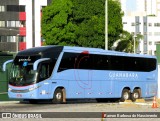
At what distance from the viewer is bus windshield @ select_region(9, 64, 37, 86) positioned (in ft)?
94.3

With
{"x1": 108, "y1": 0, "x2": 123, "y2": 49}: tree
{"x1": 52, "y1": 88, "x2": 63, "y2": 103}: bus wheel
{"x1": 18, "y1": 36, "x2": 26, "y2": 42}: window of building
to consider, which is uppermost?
{"x1": 108, "y1": 0, "x2": 123, "y2": 49}: tree

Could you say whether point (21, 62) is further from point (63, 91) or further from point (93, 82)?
point (93, 82)

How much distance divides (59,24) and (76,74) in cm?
3529

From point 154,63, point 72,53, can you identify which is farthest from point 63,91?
point 154,63

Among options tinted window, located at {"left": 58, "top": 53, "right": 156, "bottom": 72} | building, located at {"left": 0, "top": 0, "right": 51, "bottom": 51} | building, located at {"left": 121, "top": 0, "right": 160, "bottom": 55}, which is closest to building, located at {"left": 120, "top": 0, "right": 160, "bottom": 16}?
building, located at {"left": 121, "top": 0, "right": 160, "bottom": 55}

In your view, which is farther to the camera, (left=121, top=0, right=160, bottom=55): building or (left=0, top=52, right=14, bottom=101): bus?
(left=121, top=0, right=160, bottom=55): building

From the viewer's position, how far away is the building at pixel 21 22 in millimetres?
86375

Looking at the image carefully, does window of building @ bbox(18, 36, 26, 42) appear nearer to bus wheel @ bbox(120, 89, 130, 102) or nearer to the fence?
the fence

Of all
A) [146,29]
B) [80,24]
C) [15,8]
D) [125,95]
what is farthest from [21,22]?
[146,29]

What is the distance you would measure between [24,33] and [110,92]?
55.3 metres

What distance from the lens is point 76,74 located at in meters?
30.6

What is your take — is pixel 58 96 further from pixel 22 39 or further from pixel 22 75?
pixel 22 39

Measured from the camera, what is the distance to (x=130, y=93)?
34.8m

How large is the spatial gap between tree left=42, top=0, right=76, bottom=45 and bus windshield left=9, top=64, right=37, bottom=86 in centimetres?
3457
